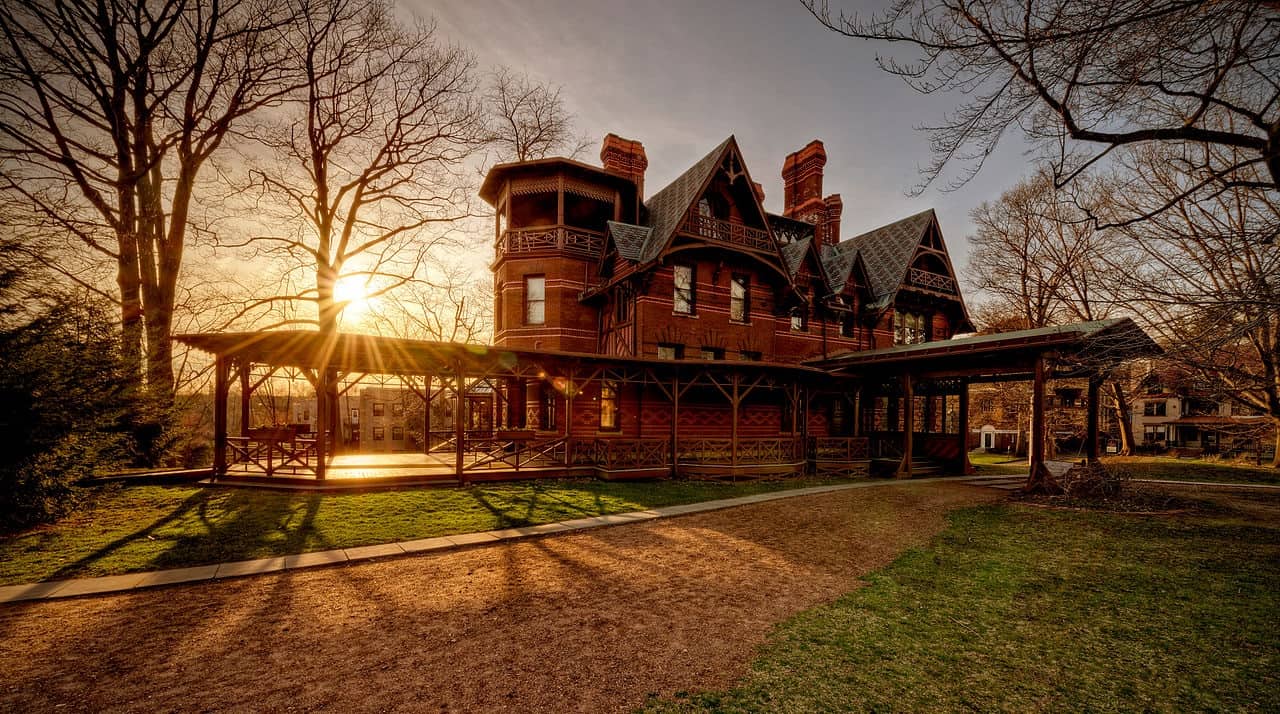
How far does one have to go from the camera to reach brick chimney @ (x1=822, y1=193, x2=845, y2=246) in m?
28.5

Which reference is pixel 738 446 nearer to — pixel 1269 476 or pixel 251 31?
pixel 1269 476

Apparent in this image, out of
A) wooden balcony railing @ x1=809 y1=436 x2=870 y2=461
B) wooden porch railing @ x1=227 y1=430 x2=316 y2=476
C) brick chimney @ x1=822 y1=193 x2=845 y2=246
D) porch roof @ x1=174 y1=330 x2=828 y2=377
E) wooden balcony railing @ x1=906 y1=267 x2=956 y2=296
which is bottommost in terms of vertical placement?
wooden balcony railing @ x1=809 y1=436 x2=870 y2=461

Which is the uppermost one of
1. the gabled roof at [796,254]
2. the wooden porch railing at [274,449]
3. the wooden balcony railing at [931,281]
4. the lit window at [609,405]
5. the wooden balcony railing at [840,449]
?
the gabled roof at [796,254]

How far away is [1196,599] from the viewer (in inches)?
238

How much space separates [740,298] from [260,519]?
18.1 meters

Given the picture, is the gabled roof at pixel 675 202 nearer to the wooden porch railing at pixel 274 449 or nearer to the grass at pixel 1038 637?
the wooden porch railing at pixel 274 449

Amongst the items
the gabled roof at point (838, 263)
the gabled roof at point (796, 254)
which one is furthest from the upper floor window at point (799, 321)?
the gabled roof at point (796, 254)

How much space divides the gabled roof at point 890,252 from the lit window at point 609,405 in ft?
49.0

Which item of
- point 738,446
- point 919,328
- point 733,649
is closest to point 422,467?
point 738,446

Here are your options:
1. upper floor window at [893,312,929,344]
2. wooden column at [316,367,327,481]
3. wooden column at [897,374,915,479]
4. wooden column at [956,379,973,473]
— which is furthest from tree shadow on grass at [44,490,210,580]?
upper floor window at [893,312,929,344]

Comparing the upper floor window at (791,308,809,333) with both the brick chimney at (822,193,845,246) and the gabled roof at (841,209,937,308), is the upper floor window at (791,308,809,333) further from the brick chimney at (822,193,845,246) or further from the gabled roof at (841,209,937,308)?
the brick chimney at (822,193,845,246)

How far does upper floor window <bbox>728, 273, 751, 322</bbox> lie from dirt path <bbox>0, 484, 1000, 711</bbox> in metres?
13.9

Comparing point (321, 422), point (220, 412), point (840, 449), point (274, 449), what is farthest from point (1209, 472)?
point (220, 412)

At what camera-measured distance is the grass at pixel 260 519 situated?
6.95 m
